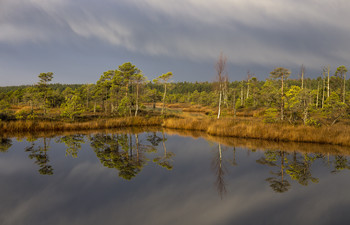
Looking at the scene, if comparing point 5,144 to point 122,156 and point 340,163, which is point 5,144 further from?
point 340,163

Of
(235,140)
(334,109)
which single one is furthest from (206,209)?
(334,109)

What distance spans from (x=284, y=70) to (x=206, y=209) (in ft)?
73.3

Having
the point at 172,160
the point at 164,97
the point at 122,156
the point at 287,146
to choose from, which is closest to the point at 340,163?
the point at 287,146

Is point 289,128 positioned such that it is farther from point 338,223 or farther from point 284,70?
point 338,223

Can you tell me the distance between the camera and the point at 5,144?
747 inches

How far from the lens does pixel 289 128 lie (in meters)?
20.8

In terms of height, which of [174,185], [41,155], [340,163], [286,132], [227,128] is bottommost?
[174,185]

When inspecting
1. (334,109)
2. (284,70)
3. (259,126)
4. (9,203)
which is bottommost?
(9,203)

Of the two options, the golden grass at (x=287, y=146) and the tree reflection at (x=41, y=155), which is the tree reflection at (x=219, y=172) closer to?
the golden grass at (x=287, y=146)

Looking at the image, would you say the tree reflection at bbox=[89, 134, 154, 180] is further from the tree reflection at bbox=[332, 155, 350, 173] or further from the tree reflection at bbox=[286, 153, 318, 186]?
the tree reflection at bbox=[332, 155, 350, 173]

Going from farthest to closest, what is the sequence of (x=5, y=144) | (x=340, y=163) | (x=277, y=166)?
(x=5, y=144), (x=340, y=163), (x=277, y=166)

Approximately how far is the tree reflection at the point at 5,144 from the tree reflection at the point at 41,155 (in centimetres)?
154

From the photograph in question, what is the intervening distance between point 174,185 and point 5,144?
16977mm

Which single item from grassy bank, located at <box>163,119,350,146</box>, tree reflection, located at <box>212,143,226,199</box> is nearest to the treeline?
grassy bank, located at <box>163,119,350,146</box>
